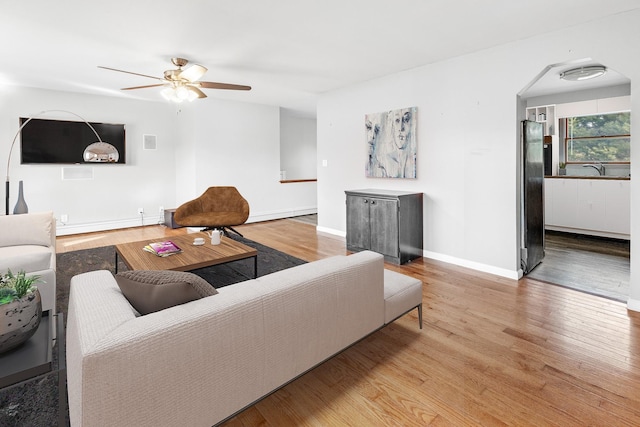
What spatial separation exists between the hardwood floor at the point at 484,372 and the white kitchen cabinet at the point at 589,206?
9.29 feet

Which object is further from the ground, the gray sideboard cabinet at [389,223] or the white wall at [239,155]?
the white wall at [239,155]

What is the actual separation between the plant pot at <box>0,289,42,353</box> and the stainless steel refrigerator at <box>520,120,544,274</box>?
395 cm

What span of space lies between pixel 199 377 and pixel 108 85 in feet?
17.8

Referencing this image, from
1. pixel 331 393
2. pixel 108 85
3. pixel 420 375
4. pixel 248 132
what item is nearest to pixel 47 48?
pixel 108 85

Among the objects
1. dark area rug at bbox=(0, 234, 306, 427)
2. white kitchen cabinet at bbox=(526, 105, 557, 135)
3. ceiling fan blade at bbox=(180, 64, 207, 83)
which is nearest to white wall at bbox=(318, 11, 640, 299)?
dark area rug at bbox=(0, 234, 306, 427)

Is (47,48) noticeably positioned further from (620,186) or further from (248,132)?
(620,186)

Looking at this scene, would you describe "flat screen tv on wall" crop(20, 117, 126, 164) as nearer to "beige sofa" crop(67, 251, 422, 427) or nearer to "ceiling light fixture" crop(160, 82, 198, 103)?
"ceiling light fixture" crop(160, 82, 198, 103)

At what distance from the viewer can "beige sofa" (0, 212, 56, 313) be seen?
2584mm

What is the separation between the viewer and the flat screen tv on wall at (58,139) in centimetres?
535

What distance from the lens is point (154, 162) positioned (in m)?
6.61

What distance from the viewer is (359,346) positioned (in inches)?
87.4

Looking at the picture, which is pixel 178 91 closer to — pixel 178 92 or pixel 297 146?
pixel 178 92

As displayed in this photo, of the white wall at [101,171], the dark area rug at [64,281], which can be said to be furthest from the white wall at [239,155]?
the dark area rug at [64,281]

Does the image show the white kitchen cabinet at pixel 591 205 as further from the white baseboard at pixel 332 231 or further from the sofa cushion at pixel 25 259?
the sofa cushion at pixel 25 259
